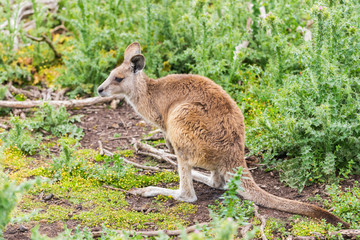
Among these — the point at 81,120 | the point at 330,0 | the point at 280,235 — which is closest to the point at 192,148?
the point at 280,235

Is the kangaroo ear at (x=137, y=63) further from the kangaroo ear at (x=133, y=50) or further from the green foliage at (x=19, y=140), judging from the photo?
the green foliage at (x=19, y=140)

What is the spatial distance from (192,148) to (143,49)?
4.53m

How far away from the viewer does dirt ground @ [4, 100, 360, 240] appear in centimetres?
502

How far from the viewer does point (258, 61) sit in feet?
29.8

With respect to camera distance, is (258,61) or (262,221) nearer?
(262,221)

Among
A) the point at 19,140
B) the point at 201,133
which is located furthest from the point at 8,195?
the point at 19,140

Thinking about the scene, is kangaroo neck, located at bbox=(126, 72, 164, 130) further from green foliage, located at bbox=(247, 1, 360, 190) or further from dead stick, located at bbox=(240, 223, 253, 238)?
dead stick, located at bbox=(240, 223, 253, 238)

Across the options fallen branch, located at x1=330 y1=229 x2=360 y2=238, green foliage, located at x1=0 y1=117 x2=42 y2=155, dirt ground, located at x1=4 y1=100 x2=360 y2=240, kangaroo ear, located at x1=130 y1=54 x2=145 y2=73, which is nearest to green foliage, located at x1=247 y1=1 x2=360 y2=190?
dirt ground, located at x1=4 y1=100 x2=360 y2=240

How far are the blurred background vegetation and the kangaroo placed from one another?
0.89m

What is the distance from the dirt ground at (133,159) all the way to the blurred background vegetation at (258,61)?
0.20 meters

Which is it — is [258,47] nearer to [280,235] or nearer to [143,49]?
[143,49]

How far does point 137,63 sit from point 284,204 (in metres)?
2.87

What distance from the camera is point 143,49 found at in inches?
371

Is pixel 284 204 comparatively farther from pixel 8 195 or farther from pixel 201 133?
pixel 8 195
